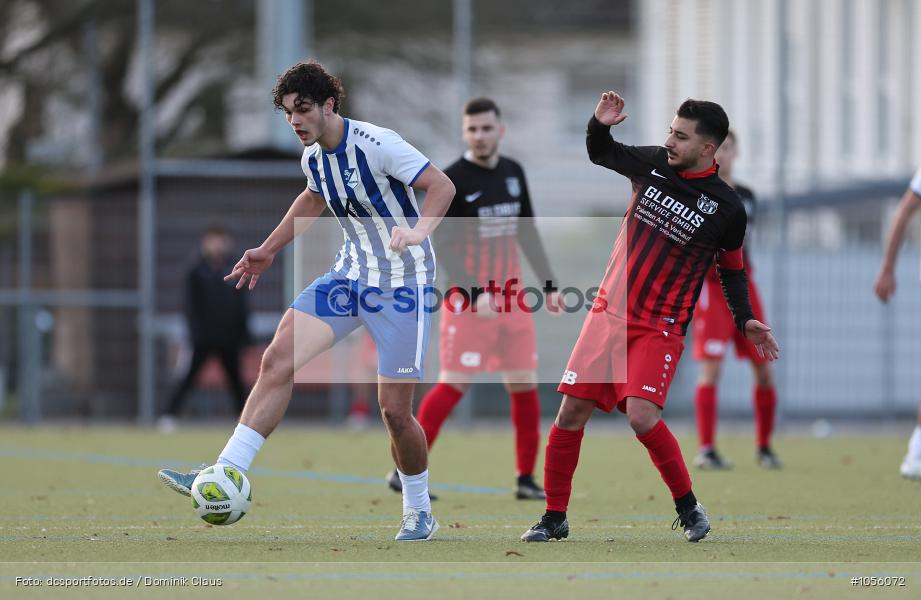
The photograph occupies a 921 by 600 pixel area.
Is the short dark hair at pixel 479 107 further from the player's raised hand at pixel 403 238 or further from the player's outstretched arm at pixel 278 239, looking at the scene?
the player's raised hand at pixel 403 238

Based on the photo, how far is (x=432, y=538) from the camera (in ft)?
21.8

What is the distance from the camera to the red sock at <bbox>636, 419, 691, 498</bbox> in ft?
21.6

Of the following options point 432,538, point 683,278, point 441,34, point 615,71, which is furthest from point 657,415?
point 615,71

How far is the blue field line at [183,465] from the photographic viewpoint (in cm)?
946

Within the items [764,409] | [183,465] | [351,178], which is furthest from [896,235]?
[183,465]

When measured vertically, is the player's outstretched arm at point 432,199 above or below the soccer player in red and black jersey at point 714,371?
above

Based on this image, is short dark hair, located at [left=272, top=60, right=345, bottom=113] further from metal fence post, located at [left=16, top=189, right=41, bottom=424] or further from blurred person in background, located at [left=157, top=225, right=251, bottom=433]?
metal fence post, located at [left=16, top=189, right=41, bottom=424]

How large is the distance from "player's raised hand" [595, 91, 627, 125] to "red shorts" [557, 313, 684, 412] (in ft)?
2.87

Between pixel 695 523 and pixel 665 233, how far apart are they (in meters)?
1.29

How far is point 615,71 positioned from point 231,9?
24.6 ft

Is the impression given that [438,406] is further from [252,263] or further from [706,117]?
[706,117]

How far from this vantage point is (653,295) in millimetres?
6570

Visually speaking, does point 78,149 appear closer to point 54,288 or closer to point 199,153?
point 199,153

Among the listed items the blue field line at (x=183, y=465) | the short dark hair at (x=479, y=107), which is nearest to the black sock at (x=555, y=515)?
the blue field line at (x=183, y=465)
